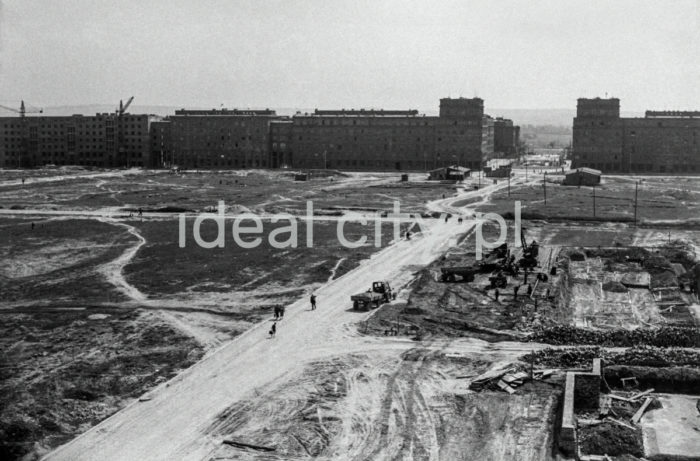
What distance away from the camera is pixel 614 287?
48.7 metres

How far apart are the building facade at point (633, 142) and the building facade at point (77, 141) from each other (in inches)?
3550

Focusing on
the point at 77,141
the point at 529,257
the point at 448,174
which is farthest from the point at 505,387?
the point at 77,141

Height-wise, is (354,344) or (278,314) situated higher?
(278,314)

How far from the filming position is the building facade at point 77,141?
555 feet

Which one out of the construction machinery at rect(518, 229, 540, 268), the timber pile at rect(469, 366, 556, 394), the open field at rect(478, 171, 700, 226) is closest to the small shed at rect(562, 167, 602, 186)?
the open field at rect(478, 171, 700, 226)

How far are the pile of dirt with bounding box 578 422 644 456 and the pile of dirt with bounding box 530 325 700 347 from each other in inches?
374

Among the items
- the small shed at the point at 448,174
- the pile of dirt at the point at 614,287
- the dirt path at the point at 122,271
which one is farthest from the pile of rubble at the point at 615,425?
the small shed at the point at 448,174

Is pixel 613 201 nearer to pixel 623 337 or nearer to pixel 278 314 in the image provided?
pixel 623 337

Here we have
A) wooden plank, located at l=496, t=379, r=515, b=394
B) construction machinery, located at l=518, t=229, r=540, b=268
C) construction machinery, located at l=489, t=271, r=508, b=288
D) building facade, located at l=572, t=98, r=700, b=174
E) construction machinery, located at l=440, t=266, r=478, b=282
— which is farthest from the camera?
building facade, located at l=572, t=98, r=700, b=174

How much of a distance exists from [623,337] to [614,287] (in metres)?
14.1

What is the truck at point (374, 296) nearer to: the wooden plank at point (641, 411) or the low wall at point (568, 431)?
the low wall at point (568, 431)

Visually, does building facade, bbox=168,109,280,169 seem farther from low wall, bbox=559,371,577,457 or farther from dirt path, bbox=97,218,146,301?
low wall, bbox=559,371,577,457

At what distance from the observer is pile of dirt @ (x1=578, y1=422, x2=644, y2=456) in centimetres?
2416

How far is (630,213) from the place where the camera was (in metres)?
83.5
